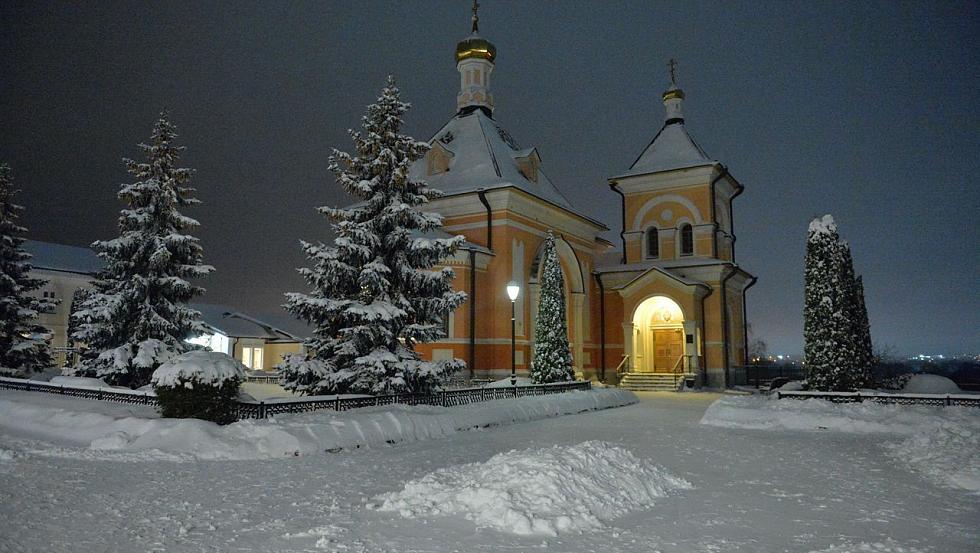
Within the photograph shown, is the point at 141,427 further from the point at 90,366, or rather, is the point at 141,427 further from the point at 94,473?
the point at 90,366

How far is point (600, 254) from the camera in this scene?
111 ft

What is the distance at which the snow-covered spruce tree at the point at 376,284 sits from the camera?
552 inches

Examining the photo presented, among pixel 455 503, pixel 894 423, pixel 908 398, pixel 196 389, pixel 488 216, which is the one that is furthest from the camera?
pixel 488 216

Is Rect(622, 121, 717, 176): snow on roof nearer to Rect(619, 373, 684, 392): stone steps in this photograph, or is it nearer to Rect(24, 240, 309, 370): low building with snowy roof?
Rect(619, 373, 684, 392): stone steps

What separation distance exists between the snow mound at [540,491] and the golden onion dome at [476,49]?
27898 mm

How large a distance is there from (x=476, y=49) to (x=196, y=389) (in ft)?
84.8

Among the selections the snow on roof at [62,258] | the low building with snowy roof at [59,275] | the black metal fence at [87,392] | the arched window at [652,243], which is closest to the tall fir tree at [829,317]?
the arched window at [652,243]

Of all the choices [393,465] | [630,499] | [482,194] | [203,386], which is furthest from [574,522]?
[482,194]

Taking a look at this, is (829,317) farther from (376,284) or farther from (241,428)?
(241,428)

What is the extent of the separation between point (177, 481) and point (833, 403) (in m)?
14.2

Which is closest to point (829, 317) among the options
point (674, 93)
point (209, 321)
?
point (674, 93)

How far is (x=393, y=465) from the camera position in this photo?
9266 mm

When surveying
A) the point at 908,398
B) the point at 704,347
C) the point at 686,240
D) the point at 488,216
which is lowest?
the point at 908,398

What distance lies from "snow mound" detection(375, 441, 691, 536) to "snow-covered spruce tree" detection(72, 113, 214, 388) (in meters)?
12.8
